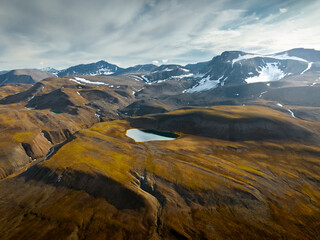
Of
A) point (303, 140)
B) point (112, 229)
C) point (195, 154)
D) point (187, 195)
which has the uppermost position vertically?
point (112, 229)

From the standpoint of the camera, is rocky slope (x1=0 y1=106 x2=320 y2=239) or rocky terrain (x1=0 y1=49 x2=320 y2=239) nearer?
rocky slope (x1=0 y1=106 x2=320 y2=239)

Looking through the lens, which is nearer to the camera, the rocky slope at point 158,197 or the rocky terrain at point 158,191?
the rocky slope at point 158,197

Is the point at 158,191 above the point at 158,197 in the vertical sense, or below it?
above

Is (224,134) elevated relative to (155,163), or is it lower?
lower

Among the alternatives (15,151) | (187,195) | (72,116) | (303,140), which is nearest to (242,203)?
(187,195)

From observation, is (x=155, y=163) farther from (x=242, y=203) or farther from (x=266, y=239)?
(x=266, y=239)

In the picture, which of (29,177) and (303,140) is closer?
(29,177)

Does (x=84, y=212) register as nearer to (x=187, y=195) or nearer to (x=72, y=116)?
(x=187, y=195)

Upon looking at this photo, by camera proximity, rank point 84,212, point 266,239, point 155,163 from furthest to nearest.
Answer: point 155,163, point 84,212, point 266,239

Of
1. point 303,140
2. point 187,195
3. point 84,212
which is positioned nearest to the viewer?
point 84,212

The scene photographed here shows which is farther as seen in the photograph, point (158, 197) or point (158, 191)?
point (158, 191)
